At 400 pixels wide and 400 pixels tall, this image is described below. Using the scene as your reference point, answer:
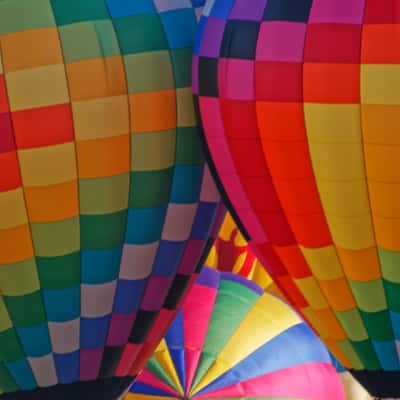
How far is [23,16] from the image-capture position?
7.52 metres

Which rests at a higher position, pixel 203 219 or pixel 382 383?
pixel 203 219

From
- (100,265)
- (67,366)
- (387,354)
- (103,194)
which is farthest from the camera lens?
(67,366)

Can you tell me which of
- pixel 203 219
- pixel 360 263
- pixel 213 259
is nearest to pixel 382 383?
pixel 360 263

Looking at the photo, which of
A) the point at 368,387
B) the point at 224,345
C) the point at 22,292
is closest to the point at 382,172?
the point at 368,387

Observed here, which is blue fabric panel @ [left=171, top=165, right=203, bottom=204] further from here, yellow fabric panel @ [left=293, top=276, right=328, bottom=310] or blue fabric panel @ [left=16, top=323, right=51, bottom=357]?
blue fabric panel @ [left=16, top=323, right=51, bottom=357]

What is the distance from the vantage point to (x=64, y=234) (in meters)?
7.77

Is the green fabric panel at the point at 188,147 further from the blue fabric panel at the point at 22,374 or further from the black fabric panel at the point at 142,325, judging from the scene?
the blue fabric panel at the point at 22,374

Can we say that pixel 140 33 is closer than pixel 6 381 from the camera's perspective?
Yes

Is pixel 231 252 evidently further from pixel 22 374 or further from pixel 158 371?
pixel 22 374

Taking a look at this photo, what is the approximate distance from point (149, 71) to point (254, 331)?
239cm

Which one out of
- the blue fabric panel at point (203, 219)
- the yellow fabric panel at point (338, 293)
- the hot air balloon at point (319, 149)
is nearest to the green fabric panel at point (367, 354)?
the hot air balloon at point (319, 149)

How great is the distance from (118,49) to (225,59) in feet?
1.85

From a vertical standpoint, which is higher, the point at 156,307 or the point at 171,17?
the point at 171,17

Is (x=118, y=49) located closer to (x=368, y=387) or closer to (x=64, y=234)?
(x=64, y=234)
